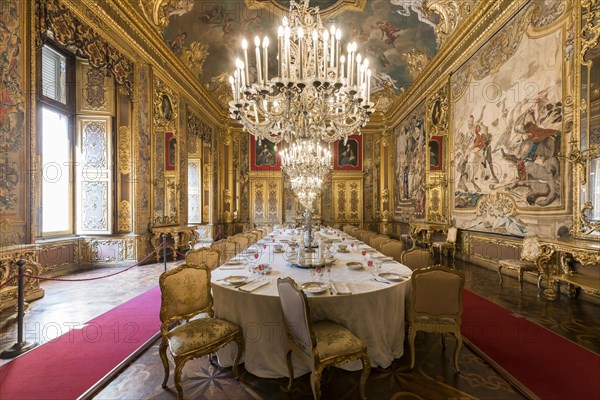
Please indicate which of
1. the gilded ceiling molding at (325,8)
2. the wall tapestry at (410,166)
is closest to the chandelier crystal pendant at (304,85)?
the gilded ceiling molding at (325,8)

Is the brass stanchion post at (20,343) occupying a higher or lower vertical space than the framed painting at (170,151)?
lower

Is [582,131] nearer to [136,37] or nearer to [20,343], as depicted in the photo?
[20,343]

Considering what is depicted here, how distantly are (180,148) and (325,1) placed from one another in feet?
23.5

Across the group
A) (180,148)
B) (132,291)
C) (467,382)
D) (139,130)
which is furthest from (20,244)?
(467,382)

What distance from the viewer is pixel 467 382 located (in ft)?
9.11

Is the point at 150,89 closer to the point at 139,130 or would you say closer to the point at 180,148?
the point at 139,130

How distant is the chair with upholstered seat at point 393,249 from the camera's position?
5.01m

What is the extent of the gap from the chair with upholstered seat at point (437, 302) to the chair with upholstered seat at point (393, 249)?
6.63 feet

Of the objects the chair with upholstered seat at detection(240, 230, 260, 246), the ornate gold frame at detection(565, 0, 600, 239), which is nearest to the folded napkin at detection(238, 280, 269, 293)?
the chair with upholstered seat at detection(240, 230, 260, 246)

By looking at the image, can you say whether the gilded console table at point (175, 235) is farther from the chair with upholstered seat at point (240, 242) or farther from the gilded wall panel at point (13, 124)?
the gilded wall panel at point (13, 124)

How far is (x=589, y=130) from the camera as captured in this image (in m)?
4.69

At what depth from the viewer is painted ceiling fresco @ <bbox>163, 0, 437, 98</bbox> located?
30.6 ft

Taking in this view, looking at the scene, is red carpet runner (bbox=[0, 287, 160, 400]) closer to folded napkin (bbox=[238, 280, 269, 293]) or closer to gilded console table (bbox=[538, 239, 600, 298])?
folded napkin (bbox=[238, 280, 269, 293])

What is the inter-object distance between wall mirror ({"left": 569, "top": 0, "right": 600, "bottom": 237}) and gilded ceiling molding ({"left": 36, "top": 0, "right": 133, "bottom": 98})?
31.0ft
